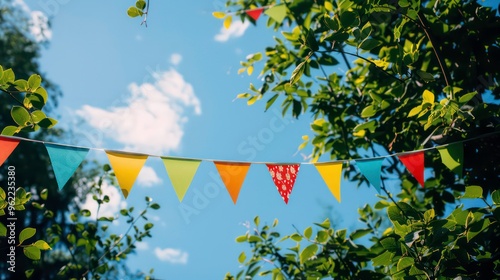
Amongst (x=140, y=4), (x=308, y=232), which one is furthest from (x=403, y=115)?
(x=140, y=4)

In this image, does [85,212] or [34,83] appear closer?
[34,83]

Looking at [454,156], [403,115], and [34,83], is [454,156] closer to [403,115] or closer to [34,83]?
[403,115]

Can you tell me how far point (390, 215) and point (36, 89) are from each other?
1.37 metres

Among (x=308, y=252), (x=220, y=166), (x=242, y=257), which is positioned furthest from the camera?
(x=242, y=257)

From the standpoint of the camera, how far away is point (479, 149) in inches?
74.1

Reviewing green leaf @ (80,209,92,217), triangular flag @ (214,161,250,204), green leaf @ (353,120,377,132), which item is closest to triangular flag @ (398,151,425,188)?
green leaf @ (353,120,377,132)

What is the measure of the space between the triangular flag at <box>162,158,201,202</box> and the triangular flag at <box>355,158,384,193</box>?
73cm

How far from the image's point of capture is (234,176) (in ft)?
5.93

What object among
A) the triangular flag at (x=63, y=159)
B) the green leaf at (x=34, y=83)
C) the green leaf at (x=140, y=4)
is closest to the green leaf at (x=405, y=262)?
the triangular flag at (x=63, y=159)

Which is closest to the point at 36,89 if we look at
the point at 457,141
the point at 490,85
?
the point at 457,141

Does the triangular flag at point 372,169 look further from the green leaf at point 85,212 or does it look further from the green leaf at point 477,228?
the green leaf at point 85,212

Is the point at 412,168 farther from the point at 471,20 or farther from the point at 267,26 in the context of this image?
the point at 267,26

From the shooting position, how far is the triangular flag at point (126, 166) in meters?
1.57

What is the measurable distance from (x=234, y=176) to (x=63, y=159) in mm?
698
